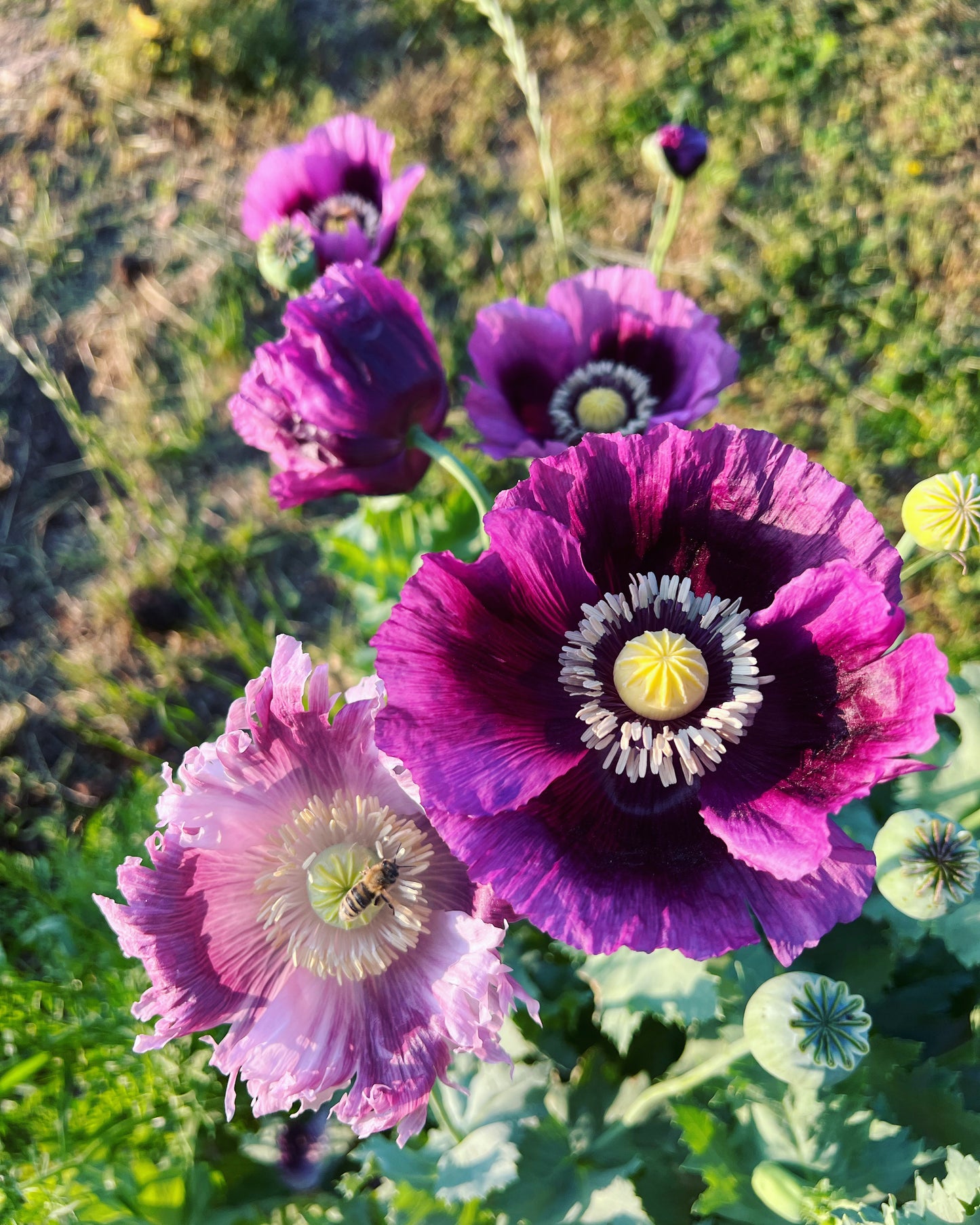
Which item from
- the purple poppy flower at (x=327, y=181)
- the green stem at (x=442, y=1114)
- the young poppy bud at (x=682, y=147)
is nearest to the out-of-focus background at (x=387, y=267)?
the purple poppy flower at (x=327, y=181)

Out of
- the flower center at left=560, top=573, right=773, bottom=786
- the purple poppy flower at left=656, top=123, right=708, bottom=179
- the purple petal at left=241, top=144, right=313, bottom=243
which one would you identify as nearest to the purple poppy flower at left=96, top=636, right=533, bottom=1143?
the flower center at left=560, top=573, right=773, bottom=786

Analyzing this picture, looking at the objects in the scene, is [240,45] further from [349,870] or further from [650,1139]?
[650,1139]

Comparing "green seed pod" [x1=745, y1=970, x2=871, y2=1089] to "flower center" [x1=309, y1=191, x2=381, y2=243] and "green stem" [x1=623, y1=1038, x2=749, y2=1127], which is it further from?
"flower center" [x1=309, y1=191, x2=381, y2=243]

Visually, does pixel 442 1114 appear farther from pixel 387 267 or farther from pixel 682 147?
pixel 387 267

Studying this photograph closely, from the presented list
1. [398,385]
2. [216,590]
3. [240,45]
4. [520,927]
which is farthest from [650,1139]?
[240,45]

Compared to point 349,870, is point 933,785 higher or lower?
lower
